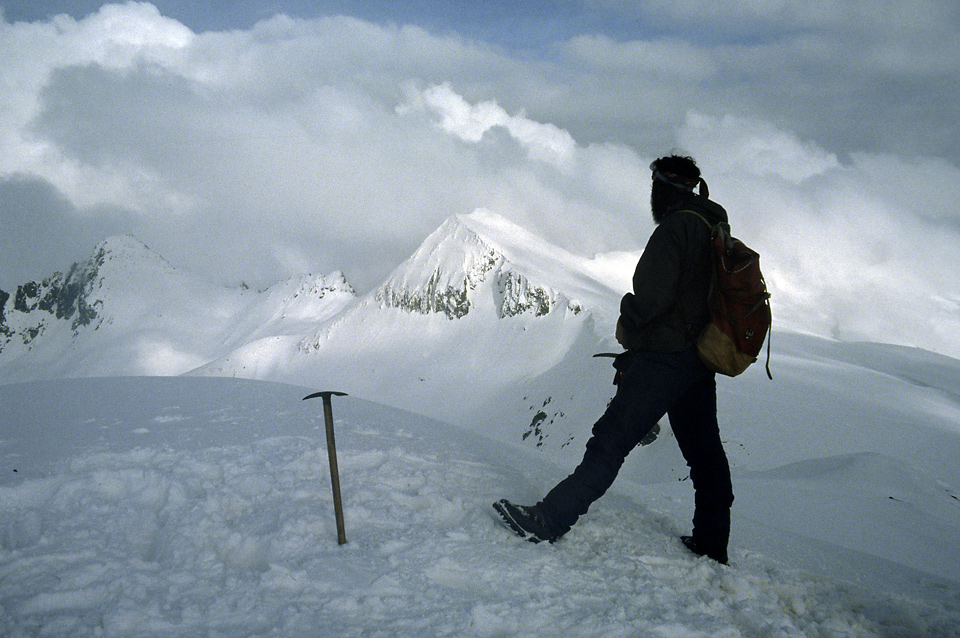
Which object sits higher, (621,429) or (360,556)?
(621,429)

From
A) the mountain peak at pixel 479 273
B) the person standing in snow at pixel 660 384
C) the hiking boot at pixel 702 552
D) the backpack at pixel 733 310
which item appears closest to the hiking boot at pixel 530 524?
the person standing in snow at pixel 660 384

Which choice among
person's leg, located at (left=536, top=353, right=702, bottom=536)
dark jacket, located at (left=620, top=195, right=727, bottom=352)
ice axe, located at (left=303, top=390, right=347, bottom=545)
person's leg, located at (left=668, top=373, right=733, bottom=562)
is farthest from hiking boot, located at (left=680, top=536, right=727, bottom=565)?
ice axe, located at (left=303, top=390, right=347, bottom=545)

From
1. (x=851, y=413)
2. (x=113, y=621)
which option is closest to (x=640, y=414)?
(x=113, y=621)

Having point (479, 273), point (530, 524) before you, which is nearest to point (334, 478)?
point (530, 524)

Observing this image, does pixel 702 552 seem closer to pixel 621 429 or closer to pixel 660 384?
pixel 621 429

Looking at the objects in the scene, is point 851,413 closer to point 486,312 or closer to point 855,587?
point 855,587

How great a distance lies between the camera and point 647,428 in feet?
12.3

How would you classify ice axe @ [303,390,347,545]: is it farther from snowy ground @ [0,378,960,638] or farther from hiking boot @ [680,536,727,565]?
hiking boot @ [680,536,727,565]

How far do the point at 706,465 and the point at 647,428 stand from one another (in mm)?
660

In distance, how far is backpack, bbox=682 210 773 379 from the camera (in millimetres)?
3523

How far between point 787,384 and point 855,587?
95.5ft

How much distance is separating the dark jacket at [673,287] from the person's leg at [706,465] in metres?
0.43

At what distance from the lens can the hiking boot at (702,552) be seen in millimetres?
3783

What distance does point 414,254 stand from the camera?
548 feet
